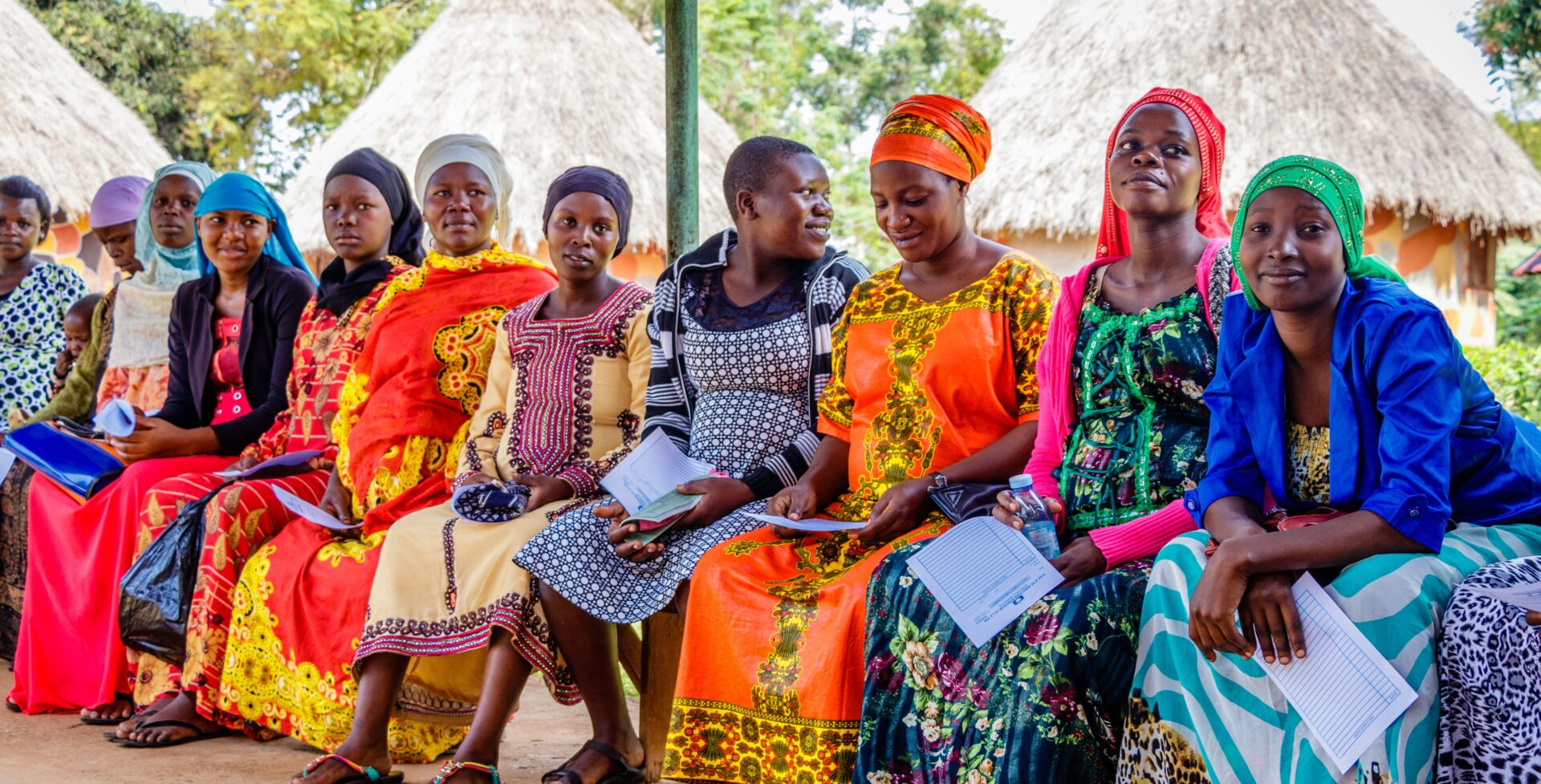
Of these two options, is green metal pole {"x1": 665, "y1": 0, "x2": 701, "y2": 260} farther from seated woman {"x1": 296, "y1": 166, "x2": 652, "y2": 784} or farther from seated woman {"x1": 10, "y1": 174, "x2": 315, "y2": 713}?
seated woman {"x1": 10, "y1": 174, "x2": 315, "y2": 713}

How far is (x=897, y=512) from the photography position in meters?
3.20

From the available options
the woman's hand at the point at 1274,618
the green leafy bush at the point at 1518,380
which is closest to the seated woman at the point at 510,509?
the woman's hand at the point at 1274,618

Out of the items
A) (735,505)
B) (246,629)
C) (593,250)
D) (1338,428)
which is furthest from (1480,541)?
(246,629)

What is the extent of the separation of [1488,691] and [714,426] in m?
2.17

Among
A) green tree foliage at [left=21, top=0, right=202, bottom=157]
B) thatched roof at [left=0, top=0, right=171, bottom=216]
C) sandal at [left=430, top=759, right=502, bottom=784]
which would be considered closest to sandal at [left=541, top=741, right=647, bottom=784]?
sandal at [left=430, top=759, right=502, bottom=784]

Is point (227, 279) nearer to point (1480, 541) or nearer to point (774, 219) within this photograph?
point (774, 219)

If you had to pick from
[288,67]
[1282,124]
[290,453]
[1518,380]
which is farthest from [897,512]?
[288,67]

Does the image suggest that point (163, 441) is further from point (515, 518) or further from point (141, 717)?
point (515, 518)

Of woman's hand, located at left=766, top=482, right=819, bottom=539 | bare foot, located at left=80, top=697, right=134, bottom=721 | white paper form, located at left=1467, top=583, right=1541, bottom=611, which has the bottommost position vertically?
bare foot, located at left=80, top=697, right=134, bottom=721

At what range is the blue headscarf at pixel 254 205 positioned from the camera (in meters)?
5.22

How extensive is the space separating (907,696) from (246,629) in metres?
2.46

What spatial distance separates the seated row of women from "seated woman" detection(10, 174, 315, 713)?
0.02 m

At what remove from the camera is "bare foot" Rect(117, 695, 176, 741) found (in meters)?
4.42

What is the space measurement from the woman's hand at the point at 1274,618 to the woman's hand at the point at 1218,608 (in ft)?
0.07
